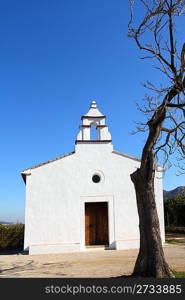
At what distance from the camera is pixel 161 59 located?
7602mm

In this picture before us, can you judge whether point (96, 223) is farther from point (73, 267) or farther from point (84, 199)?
point (73, 267)

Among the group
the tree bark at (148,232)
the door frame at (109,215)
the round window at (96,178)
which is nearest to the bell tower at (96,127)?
the round window at (96,178)

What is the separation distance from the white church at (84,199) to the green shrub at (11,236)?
2066 millimetres

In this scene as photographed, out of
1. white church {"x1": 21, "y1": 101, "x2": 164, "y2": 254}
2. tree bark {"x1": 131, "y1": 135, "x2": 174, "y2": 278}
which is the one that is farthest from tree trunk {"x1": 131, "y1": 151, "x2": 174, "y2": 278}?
white church {"x1": 21, "y1": 101, "x2": 164, "y2": 254}

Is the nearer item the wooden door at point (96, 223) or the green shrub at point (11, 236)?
the wooden door at point (96, 223)

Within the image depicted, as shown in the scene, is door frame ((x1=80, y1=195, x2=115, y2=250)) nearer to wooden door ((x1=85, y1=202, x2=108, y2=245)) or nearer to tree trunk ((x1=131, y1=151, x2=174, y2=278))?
wooden door ((x1=85, y1=202, x2=108, y2=245))

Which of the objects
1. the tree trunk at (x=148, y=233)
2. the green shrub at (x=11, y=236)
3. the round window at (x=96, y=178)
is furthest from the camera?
the round window at (x=96, y=178)

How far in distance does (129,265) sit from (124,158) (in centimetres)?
747

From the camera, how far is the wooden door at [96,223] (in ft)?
50.6

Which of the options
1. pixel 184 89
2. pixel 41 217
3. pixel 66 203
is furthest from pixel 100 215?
pixel 184 89

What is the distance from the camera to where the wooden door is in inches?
607

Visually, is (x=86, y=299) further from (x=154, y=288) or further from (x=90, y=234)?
(x=90, y=234)

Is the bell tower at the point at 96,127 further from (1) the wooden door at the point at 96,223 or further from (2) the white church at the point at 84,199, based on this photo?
(1) the wooden door at the point at 96,223

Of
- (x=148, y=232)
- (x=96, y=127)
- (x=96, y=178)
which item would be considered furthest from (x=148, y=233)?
(x=96, y=127)
